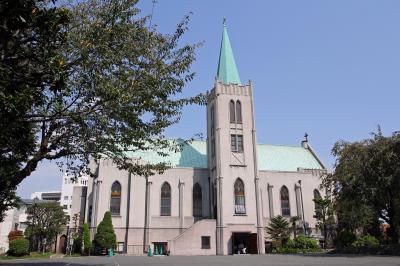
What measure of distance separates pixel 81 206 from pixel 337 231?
3153 cm

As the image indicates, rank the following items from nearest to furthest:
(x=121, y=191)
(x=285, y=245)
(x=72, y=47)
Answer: (x=72, y=47) → (x=285, y=245) → (x=121, y=191)

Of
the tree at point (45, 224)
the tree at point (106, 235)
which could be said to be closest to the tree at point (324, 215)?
the tree at point (106, 235)

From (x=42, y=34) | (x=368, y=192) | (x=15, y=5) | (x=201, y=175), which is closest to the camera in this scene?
(x=15, y=5)

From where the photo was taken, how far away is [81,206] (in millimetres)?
46281

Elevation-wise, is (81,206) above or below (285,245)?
above

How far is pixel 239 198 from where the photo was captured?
143 feet

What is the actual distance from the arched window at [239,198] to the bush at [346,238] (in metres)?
11.0

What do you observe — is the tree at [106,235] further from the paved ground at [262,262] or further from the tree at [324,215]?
the tree at [324,215]

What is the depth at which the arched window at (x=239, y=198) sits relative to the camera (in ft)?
141

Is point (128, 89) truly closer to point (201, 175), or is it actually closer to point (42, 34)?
point (42, 34)

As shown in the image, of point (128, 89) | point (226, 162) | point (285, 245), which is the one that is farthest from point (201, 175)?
point (128, 89)

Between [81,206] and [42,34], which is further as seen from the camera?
[81,206]

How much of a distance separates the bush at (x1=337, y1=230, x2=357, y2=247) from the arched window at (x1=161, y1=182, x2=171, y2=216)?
1969 centimetres

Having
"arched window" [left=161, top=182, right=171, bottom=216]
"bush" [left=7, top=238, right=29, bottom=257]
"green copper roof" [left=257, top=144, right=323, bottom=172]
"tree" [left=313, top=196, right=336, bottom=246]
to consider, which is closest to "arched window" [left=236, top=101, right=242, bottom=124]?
"green copper roof" [left=257, top=144, right=323, bottom=172]
